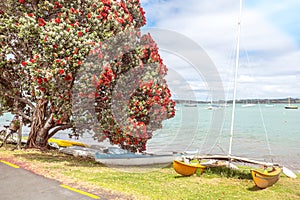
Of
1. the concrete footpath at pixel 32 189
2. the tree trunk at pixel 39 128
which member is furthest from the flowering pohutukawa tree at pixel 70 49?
the concrete footpath at pixel 32 189

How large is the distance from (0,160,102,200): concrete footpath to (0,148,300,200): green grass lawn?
45 cm

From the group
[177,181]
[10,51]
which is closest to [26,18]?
[10,51]

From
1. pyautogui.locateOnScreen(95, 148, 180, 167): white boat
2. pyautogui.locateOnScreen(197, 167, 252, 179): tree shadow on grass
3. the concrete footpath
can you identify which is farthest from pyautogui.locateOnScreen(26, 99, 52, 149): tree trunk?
pyautogui.locateOnScreen(197, 167, 252, 179): tree shadow on grass

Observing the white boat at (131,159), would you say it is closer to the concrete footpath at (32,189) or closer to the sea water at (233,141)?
the sea water at (233,141)

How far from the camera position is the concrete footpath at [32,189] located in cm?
797

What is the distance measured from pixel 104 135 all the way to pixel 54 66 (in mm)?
4373

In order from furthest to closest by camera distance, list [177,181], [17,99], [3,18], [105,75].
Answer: [17,99] → [3,18] → [105,75] → [177,181]

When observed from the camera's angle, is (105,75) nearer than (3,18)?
Yes

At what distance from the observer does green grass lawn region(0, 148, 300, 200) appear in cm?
909

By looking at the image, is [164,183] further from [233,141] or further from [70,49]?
[233,141]

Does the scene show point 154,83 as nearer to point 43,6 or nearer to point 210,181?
point 210,181

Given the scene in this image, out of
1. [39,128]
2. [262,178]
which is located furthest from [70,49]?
[262,178]

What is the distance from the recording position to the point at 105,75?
1244 centimetres

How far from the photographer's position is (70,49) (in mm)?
12680
